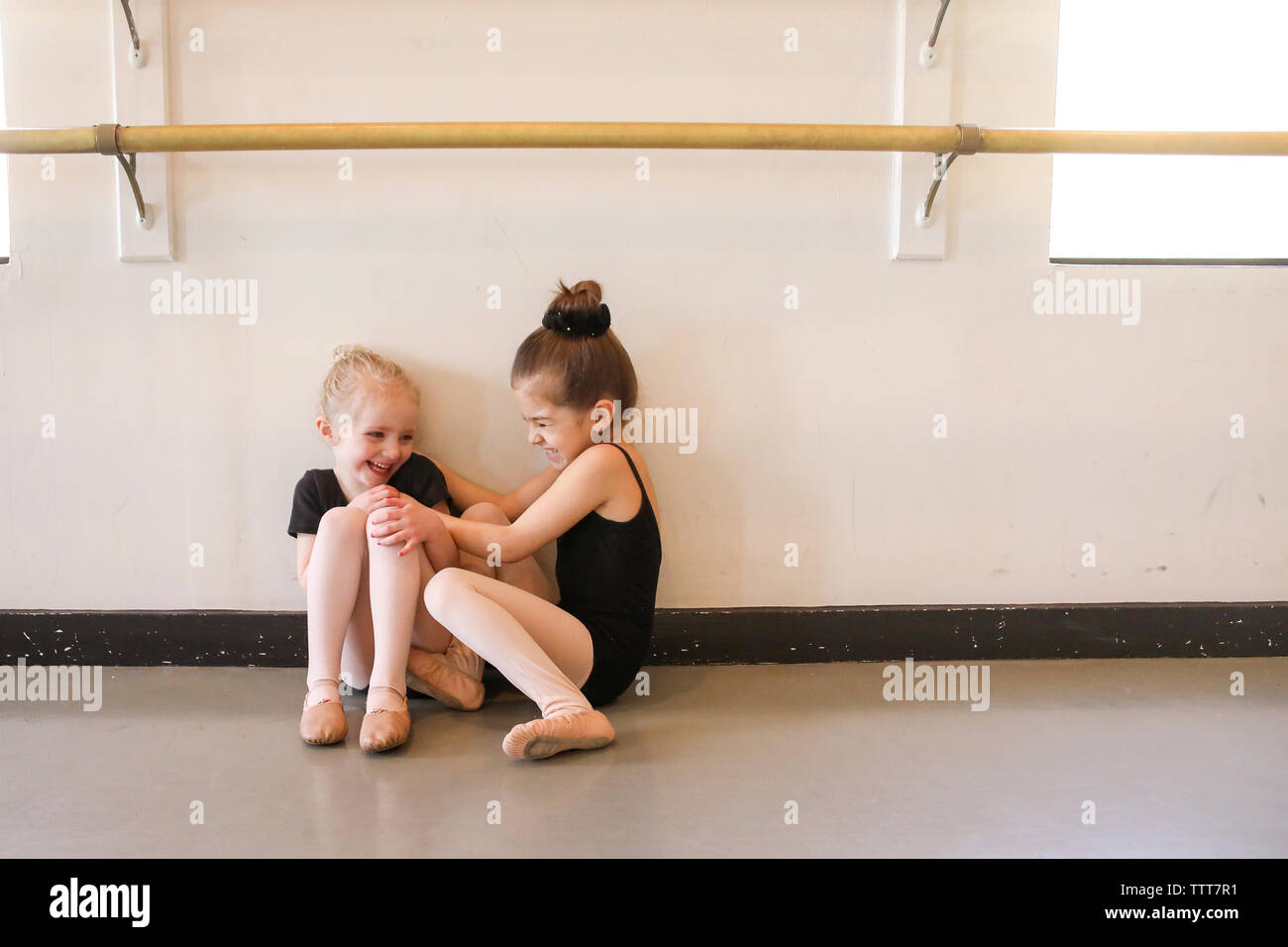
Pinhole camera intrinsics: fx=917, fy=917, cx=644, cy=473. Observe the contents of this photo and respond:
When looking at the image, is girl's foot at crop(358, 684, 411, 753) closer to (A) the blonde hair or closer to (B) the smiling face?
(B) the smiling face

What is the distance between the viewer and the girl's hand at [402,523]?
1540 mm

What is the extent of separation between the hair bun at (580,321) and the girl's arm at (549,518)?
23cm

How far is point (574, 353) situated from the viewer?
1.67 m

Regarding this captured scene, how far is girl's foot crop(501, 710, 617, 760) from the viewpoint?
139 cm

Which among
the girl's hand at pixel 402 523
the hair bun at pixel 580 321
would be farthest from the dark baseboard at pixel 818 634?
the hair bun at pixel 580 321

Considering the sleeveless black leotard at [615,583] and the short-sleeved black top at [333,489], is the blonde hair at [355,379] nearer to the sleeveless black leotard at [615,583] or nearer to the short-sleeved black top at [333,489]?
the short-sleeved black top at [333,489]

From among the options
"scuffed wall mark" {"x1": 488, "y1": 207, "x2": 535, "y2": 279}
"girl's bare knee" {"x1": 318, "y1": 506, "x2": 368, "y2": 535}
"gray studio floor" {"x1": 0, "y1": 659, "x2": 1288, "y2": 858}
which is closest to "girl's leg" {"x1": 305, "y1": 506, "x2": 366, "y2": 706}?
"girl's bare knee" {"x1": 318, "y1": 506, "x2": 368, "y2": 535}

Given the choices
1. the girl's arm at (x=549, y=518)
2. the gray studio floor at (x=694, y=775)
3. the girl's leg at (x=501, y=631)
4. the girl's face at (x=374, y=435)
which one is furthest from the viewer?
the girl's face at (x=374, y=435)

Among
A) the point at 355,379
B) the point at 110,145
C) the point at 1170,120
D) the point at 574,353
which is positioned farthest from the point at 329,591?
the point at 1170,120

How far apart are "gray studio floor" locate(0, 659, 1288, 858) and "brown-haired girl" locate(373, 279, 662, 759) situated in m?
0.14

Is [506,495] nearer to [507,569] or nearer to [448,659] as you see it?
[507,569]

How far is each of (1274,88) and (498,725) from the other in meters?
2.09

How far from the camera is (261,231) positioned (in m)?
1.83

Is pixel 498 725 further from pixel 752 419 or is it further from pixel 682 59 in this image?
pixel 682 59
